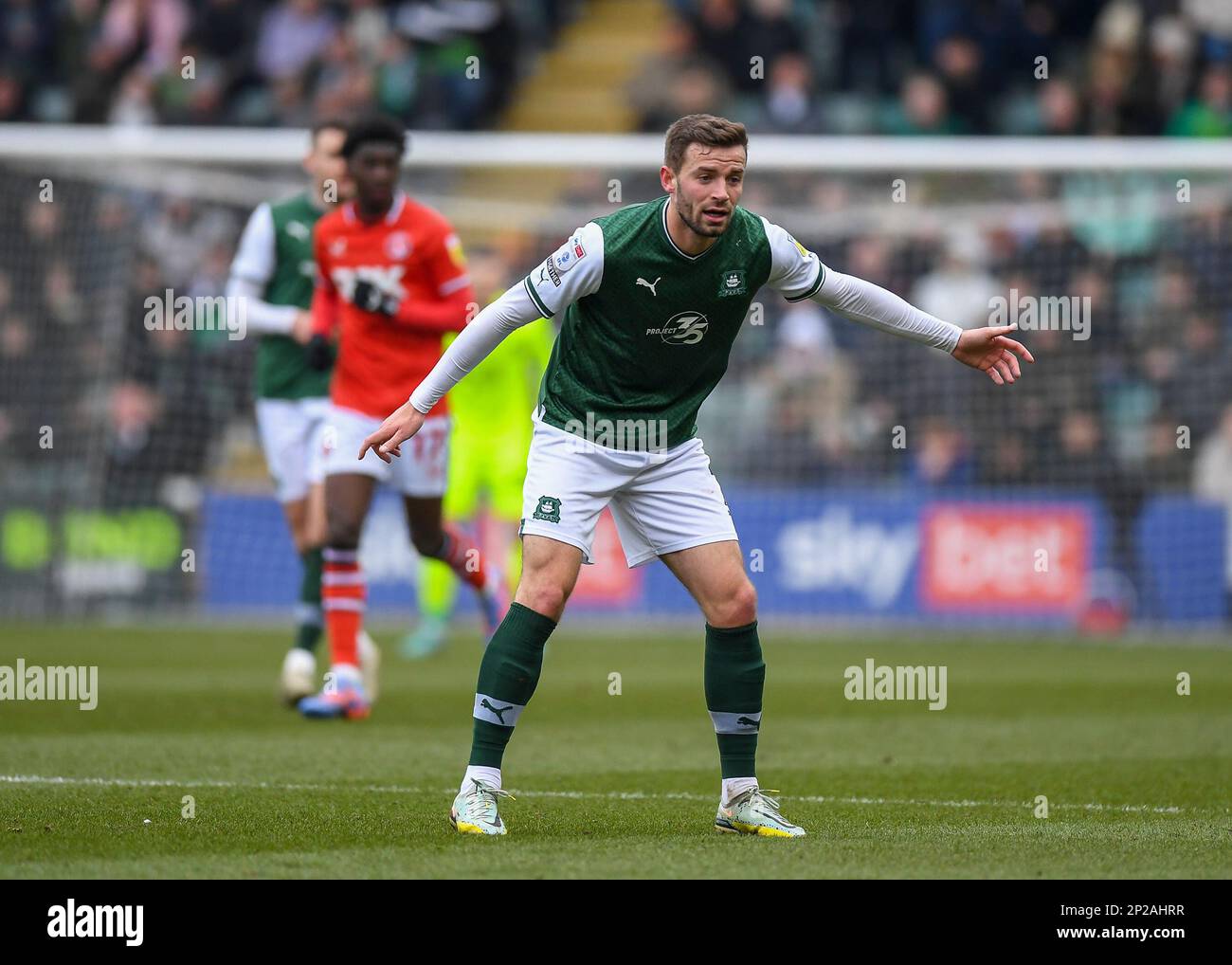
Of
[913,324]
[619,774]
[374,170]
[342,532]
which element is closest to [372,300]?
[374,170]

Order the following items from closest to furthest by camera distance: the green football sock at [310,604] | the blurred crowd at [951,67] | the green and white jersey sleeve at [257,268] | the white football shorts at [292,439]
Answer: the green football sock at [310,604]
the green and white jersey sleeve at [257,268]
the white football shorts at [292,439]
the blurred crowd at [951,67]

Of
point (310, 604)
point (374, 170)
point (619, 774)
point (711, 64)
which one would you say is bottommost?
point (619, 774)

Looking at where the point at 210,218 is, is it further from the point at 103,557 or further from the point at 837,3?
the point at 837,3

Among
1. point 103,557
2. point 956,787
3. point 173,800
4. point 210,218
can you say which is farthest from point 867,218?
point 173,800

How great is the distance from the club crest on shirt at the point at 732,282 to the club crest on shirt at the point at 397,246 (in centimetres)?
336

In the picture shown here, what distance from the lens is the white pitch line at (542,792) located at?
6.53 meters

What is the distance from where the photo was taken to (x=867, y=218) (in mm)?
17469

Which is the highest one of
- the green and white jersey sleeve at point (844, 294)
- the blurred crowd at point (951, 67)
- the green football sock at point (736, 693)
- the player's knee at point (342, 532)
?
the blurred crowd at point (951, 67)

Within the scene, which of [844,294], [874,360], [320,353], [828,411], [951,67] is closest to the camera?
[844,294]

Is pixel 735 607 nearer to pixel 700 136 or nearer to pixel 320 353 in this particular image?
pixel 700 136

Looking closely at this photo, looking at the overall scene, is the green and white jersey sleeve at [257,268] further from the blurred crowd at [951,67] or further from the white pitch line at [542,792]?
the blurred crowd at [951,67]

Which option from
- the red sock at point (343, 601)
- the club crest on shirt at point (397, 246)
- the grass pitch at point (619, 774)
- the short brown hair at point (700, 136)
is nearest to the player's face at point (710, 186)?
the short brown hair at point (700, 136)

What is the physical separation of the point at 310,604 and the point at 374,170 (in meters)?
2.27

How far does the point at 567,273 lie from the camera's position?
575 centimetres
